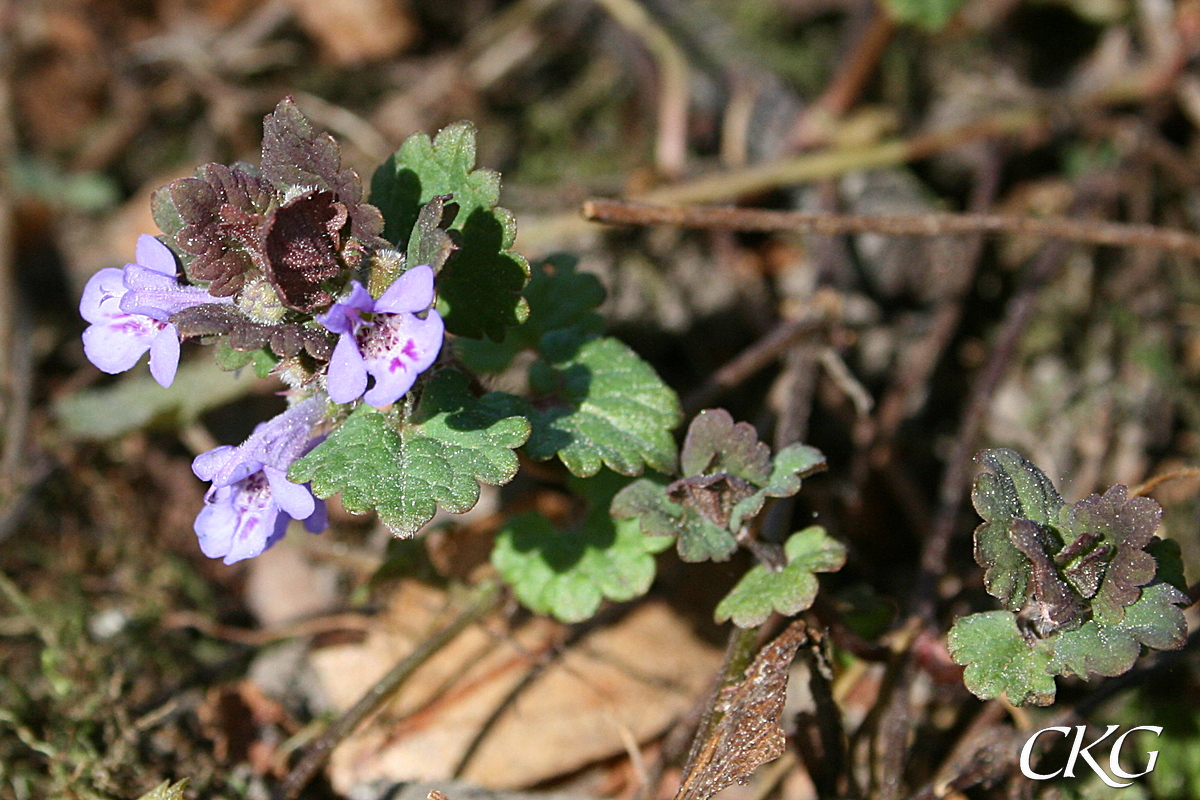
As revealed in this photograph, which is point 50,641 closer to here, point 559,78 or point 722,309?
point 722,309

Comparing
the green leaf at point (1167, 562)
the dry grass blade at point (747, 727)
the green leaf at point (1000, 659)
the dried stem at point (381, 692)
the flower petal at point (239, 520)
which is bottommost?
the dried stem at point (381, 692)

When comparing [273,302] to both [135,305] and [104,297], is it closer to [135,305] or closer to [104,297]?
[135,305]

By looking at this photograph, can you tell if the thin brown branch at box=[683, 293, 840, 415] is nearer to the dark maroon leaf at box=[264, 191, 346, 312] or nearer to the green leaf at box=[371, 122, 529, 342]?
the green leaf at box=[371, 122, 529, 342]

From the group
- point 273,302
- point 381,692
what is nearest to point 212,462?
point 273,302

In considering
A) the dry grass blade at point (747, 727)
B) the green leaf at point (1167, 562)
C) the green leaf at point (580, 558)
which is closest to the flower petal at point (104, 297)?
the green leaf at point (580, 558)

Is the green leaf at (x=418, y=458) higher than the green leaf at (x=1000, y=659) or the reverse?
higher

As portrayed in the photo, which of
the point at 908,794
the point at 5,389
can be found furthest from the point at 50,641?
the point at 908,794

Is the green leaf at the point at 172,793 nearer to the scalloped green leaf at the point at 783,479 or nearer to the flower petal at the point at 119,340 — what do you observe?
the flower petal at the point at 119,340
